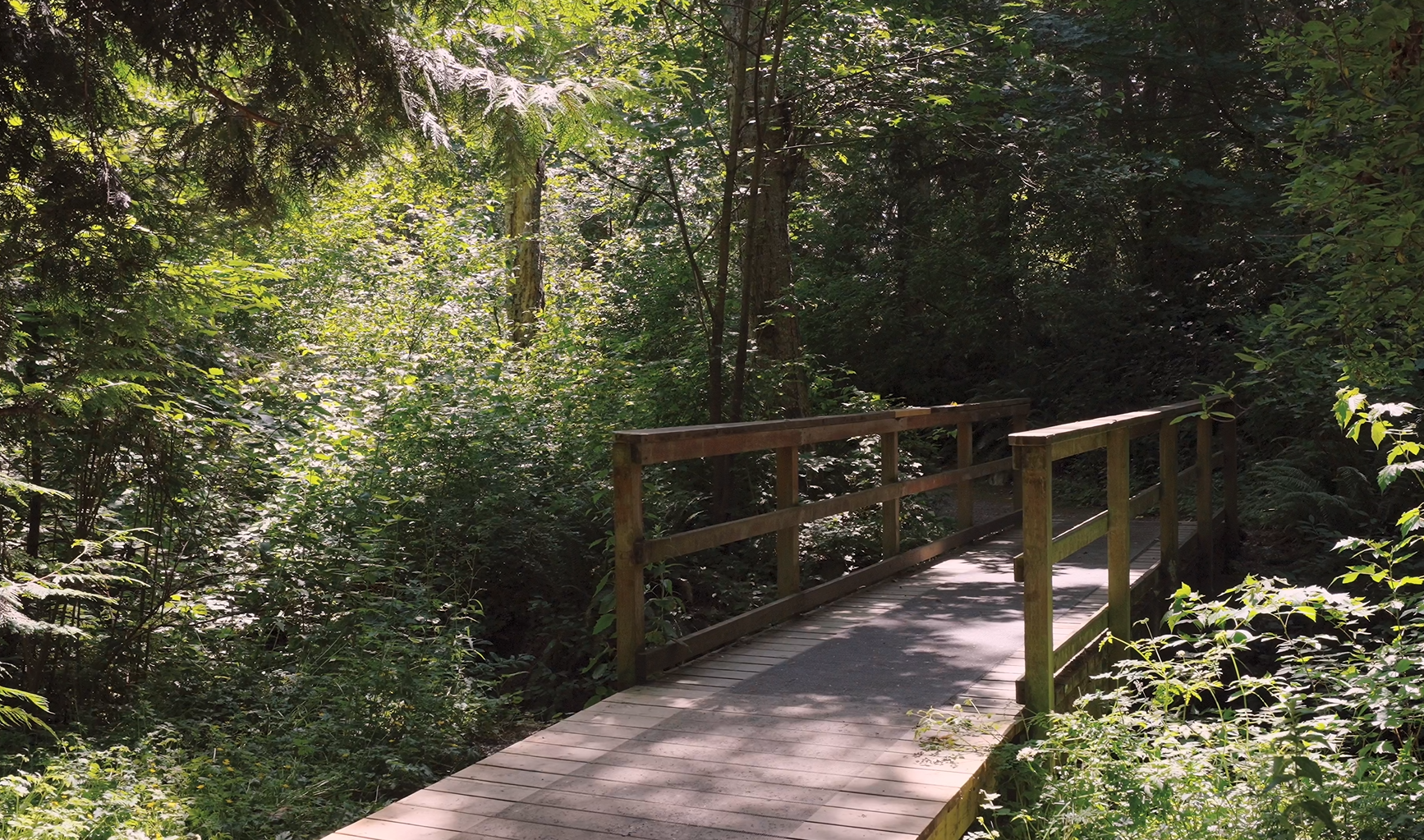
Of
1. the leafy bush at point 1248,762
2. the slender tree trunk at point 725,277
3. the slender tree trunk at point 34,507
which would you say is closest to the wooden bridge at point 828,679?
the leafy bush at point 1248,762

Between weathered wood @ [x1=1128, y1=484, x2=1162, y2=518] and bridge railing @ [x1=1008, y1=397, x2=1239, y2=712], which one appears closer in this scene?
bridge railing @ [x1=1008, y1=397, x2=1239, y2=712]

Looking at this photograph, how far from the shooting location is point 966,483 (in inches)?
375

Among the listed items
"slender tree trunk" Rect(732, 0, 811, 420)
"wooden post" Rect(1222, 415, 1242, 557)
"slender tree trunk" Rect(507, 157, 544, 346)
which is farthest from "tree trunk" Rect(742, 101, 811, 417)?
"slender tree trunk" Rect(507, 157, 544, 346)

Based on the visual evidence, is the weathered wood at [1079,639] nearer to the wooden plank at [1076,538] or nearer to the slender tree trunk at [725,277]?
the wooden plank at [1076,538]

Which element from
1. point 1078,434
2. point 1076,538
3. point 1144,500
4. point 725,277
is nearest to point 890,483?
point 1144,500

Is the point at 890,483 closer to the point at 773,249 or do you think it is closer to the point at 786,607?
the point at 786,607

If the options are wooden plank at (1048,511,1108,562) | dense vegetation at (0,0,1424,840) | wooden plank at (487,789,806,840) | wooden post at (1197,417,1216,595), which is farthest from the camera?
wooden post at (1197,417,1216,595)

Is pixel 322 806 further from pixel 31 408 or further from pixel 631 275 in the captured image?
pixel 631 275

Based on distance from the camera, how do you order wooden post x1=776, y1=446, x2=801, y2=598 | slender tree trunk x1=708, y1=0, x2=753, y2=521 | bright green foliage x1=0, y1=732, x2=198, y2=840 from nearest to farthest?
bright green foliage x1=0, y1=732, x2=198, y2=840, wooden post x1=776, y1=446, x2=801, y2=598, slender tree trunk x1=708, y1=0, x2=753, y2=521

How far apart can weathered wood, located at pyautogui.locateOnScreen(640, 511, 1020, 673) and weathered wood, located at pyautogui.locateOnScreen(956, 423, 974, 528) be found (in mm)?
105

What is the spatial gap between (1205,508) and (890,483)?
294cm

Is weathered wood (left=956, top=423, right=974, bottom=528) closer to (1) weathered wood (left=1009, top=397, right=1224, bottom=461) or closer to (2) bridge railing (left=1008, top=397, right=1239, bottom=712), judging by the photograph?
(2) bridge railing (left=1008, top=397, right=1239, bottom=712)

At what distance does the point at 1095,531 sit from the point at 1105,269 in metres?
11.4

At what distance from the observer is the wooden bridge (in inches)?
151
